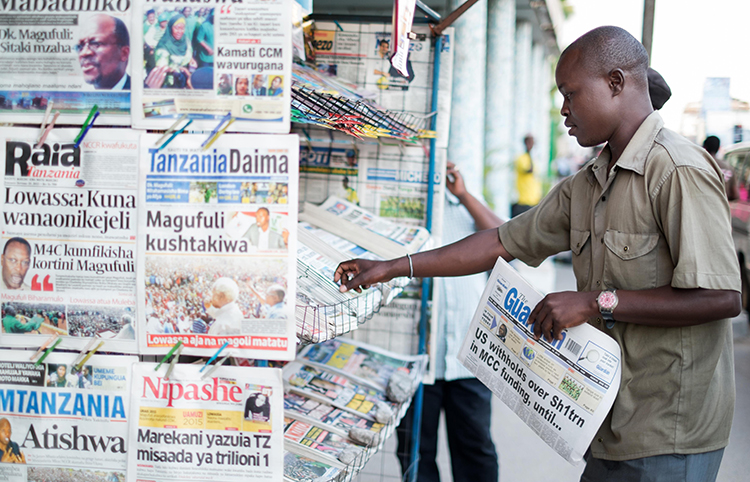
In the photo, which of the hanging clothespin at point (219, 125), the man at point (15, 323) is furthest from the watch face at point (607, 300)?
the man at point (15, 323)

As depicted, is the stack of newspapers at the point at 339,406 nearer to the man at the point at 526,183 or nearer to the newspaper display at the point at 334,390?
the newspaper display at the point at 334,390

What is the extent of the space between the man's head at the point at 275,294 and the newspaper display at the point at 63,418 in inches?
14.2

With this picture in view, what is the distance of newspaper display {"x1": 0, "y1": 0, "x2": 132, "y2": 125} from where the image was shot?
117 centimetres

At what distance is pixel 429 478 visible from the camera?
260 centimetres

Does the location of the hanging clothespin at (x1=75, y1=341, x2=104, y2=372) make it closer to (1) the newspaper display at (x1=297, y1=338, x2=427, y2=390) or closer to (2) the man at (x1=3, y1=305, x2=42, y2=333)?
(2) the man at (x1=3, y1=305, x2=42, y2=333)

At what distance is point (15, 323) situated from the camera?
3.93ft

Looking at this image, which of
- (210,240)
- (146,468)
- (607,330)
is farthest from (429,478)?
(210,240)

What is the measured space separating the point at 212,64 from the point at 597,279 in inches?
43.9

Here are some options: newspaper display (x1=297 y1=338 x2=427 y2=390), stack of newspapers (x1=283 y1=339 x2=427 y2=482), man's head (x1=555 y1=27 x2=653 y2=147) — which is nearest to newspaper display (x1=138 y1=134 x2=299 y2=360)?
stack of newspapers (x1=283 y1=339 x2=427 y2=482)

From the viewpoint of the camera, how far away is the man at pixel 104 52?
1.16 metres

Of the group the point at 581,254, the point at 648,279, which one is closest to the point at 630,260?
the point at 648,279

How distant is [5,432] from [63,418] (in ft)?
0.45

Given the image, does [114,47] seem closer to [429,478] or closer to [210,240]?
[210,240]

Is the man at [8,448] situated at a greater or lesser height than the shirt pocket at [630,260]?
lesser
